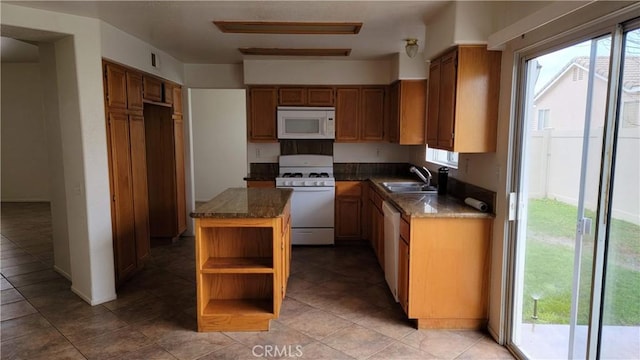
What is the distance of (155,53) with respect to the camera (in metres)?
4.23

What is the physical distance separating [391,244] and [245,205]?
129 cm

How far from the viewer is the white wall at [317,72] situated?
4914 millimetres

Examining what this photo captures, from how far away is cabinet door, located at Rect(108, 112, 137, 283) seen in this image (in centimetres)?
348

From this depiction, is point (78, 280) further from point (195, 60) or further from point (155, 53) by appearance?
point (195, 60)

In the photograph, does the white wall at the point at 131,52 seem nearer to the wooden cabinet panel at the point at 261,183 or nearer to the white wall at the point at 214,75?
the white wall at the point at 214,75

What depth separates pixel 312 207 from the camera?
16.0 ft

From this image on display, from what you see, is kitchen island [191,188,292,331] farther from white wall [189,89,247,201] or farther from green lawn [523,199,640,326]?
white wall [189,89,247,201]

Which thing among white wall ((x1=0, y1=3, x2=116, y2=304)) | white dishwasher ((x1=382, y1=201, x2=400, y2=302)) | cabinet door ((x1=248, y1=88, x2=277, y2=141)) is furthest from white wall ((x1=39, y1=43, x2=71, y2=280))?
white dishwasher ((x1=382, y1=201, x2=400, y2=302))

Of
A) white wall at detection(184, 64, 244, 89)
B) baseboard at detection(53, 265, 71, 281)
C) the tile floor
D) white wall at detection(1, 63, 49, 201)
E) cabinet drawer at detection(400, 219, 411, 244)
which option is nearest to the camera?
the tile floor

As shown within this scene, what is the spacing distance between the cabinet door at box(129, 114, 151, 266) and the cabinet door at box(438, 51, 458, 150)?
2.94 metres

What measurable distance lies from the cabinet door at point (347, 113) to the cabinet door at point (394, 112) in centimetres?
43

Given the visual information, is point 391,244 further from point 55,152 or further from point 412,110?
point 55,152

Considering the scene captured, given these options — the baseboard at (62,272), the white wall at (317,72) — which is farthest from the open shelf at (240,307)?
the white wall at (317,72)

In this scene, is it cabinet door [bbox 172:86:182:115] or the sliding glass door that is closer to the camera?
the sliding glass door
